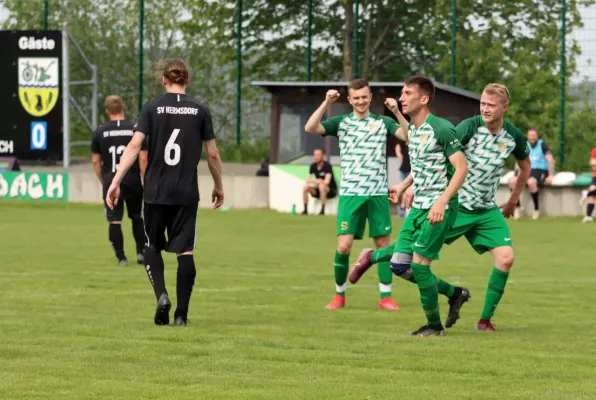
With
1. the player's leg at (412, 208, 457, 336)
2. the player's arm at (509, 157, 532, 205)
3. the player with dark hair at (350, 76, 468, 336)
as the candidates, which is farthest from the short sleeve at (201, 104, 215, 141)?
the player's arm at (509, 157, 532, 205)

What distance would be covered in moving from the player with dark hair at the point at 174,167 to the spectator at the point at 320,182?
19.4 metres

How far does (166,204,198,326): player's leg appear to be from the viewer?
35.8ft

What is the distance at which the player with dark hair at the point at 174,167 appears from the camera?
10797mm

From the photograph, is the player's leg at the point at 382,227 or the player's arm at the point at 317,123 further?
the player's leg at the point at 382,227

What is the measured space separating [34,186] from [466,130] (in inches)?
942

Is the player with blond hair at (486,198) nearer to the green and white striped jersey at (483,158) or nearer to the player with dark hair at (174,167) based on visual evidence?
the green and white striped jersey at (483,158)

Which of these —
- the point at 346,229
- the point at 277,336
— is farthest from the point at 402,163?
the point at 277,336

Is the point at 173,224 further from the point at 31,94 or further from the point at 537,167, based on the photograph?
the point at 31,94

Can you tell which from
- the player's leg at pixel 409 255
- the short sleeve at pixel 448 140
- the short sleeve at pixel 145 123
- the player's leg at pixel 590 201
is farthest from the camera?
the player's leg at pixel 590 201

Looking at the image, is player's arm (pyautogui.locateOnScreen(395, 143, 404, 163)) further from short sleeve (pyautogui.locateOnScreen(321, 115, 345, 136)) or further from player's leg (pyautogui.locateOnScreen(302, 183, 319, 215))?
short sleeve (pyautogui.locateOnScreen(321, 115, 345, 136))

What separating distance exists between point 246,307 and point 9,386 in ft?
16.3

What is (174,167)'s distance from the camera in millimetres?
10852

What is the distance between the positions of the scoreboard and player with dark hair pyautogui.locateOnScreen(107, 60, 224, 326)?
870 inches

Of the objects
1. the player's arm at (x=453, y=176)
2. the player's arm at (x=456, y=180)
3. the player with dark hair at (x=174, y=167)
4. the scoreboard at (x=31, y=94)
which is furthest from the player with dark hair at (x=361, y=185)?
the scoreboard at (x=31, y=94)
